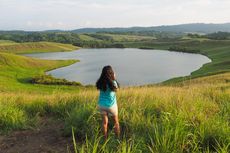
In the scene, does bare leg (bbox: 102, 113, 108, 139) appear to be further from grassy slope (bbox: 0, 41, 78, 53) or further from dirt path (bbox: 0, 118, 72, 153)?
grassy slope (bbox: 0, 41, 78, 53)

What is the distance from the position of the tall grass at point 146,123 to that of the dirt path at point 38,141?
0.27 m

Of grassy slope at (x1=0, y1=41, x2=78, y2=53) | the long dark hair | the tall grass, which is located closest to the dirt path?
the tall grass

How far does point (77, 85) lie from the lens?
6141 centimetres

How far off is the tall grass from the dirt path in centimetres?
27

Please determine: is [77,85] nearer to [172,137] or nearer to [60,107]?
[60,107]

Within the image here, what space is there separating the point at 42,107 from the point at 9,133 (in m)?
2.11

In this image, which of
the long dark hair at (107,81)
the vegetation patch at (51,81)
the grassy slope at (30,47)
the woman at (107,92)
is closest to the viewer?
the woman at (107,92)

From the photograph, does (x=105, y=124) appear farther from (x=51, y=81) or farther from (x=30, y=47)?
(x=30, y=47)

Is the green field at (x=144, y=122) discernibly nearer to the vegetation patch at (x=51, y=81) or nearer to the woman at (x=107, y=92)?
the woman at (x=107, y=92)

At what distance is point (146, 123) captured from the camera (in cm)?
667

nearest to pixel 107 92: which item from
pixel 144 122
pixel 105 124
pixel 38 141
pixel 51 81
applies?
pixel 105 124

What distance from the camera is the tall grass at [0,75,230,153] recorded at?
5469 millimetres

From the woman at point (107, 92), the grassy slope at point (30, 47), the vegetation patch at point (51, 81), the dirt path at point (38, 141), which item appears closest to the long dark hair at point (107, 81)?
the woman at point (107, 92)

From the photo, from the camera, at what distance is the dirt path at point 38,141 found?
674cm
